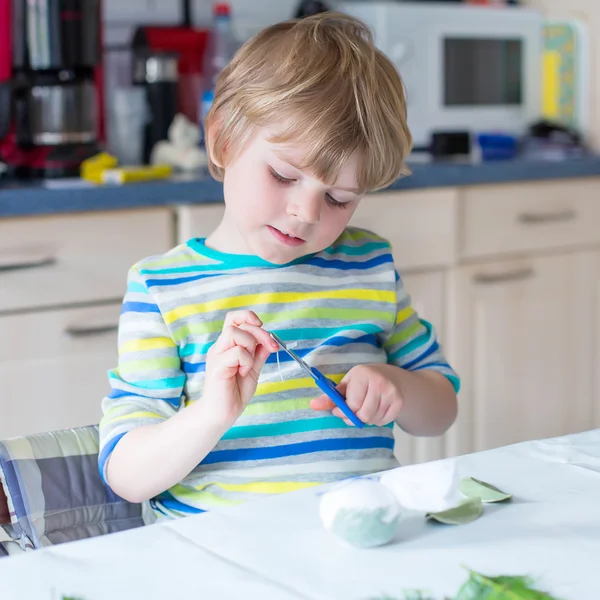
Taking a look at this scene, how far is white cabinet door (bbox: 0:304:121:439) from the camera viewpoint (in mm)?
1640

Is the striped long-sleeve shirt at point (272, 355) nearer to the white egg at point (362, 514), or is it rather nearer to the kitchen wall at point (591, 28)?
the white egg at point (362, 514)

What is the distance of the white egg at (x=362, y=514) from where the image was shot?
25.1 inches

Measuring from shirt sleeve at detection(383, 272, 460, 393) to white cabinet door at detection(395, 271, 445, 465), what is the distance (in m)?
0.88

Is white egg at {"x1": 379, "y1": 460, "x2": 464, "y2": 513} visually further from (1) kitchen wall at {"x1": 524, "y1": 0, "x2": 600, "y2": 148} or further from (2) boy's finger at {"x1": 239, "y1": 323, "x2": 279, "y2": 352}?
(1) kitchen wall at {"x1": 524, "y1": 0, "x2": 600, "y2": 148}

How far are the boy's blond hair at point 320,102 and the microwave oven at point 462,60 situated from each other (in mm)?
1268

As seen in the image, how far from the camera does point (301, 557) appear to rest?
64cm

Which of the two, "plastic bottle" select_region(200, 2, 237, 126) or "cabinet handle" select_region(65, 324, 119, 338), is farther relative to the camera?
"plastic bottle" select_region(200, 2, 237, 126)

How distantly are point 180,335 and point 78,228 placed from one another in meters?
0.71

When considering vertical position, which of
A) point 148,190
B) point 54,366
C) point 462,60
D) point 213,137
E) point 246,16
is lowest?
point 54,366

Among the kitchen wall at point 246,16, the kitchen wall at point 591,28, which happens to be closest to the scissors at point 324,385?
the kitchen wall at point 246,16

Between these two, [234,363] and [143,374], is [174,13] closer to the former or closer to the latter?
[143,374]

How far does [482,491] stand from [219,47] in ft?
5.45

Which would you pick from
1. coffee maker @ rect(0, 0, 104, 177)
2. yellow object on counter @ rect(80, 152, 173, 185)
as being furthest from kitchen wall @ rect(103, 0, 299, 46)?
yellow object on counter @ rect(80, 152, 173, 185)

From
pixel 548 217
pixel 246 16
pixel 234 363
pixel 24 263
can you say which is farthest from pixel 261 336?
pixel 246 16
